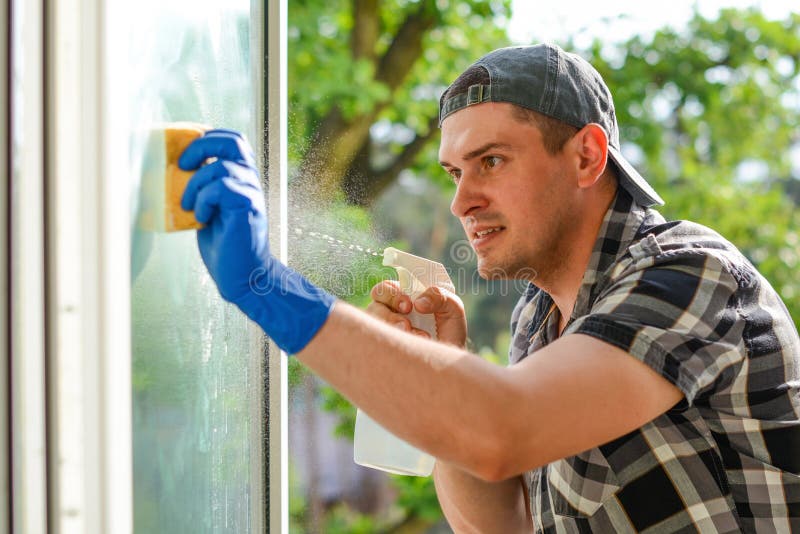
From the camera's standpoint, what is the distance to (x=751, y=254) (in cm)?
459

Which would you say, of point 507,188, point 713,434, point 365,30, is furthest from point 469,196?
point 365,30

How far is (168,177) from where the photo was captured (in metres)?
0.90

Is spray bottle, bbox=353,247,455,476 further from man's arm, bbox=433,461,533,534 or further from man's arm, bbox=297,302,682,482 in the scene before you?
man's arm, bbox=297,302,682,482

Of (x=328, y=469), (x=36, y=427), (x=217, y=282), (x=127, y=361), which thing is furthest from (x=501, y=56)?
(x=328, y=469)

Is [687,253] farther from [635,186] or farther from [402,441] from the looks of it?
[402,441]

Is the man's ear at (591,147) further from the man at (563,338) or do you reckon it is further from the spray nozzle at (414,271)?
the spray nozzle at (414,271)

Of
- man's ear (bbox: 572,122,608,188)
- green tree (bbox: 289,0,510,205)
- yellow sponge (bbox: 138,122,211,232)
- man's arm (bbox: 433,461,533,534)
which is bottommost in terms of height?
man's arm (bbox: 433,461,533,534)

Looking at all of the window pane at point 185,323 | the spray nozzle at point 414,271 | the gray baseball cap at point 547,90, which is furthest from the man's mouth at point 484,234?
the window pane at point 185,323

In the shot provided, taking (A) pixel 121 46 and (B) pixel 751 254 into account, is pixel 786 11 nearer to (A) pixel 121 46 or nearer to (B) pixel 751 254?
(B) pixel 751 254

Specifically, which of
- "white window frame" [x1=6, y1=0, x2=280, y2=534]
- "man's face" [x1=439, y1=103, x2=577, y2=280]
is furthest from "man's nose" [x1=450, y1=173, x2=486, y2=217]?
"white window frame" [x1=6, y1=0, x2=280, y2=534]

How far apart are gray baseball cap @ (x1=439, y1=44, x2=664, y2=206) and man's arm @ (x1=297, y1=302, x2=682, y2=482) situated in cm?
61

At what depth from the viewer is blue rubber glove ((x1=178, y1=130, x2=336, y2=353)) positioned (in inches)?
35.3

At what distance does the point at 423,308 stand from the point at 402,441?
0.85ft

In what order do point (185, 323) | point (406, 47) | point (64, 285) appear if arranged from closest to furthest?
point (64, 285) → point (185, 323) → point (406, 47)
